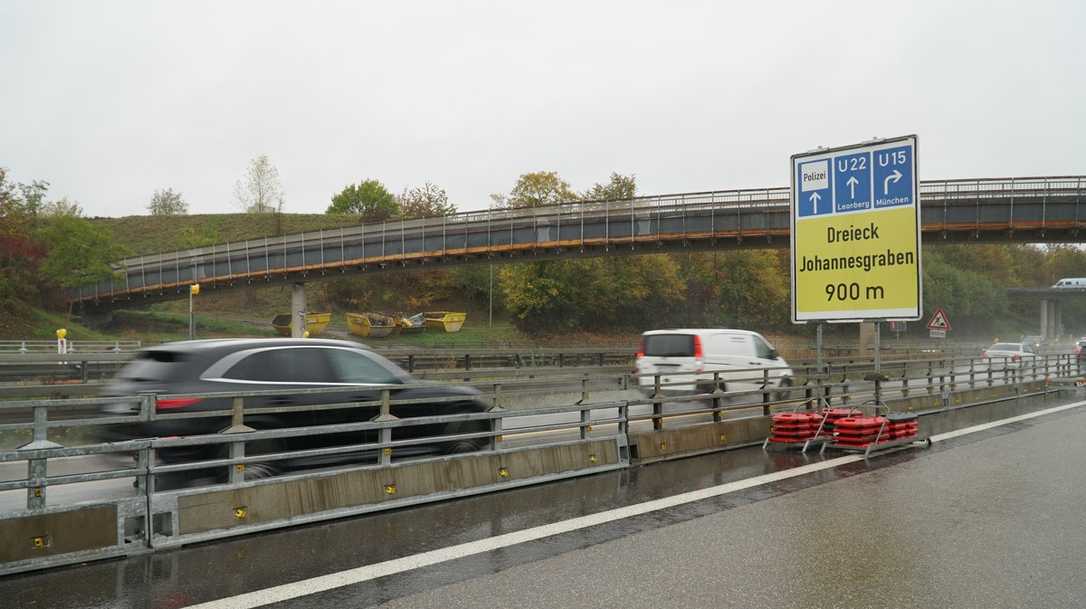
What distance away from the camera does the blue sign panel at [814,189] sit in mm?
14922

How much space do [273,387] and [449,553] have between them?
318 cm

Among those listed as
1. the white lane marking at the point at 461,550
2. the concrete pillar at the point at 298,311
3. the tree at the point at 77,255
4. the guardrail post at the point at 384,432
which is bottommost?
the white lane marking at the point at 461,550

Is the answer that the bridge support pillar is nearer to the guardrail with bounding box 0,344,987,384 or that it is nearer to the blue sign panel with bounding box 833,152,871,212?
the guardrail with bounding box 0,344,987,384

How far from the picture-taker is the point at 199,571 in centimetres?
678

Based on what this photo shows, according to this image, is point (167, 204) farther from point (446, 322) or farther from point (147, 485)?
point (147, 485)

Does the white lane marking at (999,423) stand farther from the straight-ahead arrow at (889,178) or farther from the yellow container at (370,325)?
the yellow container at (370,325)

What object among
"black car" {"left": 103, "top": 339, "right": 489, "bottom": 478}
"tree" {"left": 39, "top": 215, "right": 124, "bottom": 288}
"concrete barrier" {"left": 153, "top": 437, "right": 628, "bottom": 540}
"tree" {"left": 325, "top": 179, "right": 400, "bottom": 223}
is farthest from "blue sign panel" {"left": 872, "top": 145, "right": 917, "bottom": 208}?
"tree" {"left": 325, "top": 179, "right": 400, "bottom": 223}

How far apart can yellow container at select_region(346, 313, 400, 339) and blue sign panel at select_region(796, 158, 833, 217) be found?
58554 mm

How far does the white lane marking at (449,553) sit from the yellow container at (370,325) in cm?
6185

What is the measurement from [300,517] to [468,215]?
46.4m

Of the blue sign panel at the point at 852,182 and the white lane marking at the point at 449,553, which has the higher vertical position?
the blue sign panel at the point at 852,182

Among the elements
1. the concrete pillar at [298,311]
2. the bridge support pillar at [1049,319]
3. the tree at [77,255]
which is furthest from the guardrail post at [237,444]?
the bridge support pillar at [1049,319]

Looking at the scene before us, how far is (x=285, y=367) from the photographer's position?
9.80m

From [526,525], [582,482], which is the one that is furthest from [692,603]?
[582,482]
